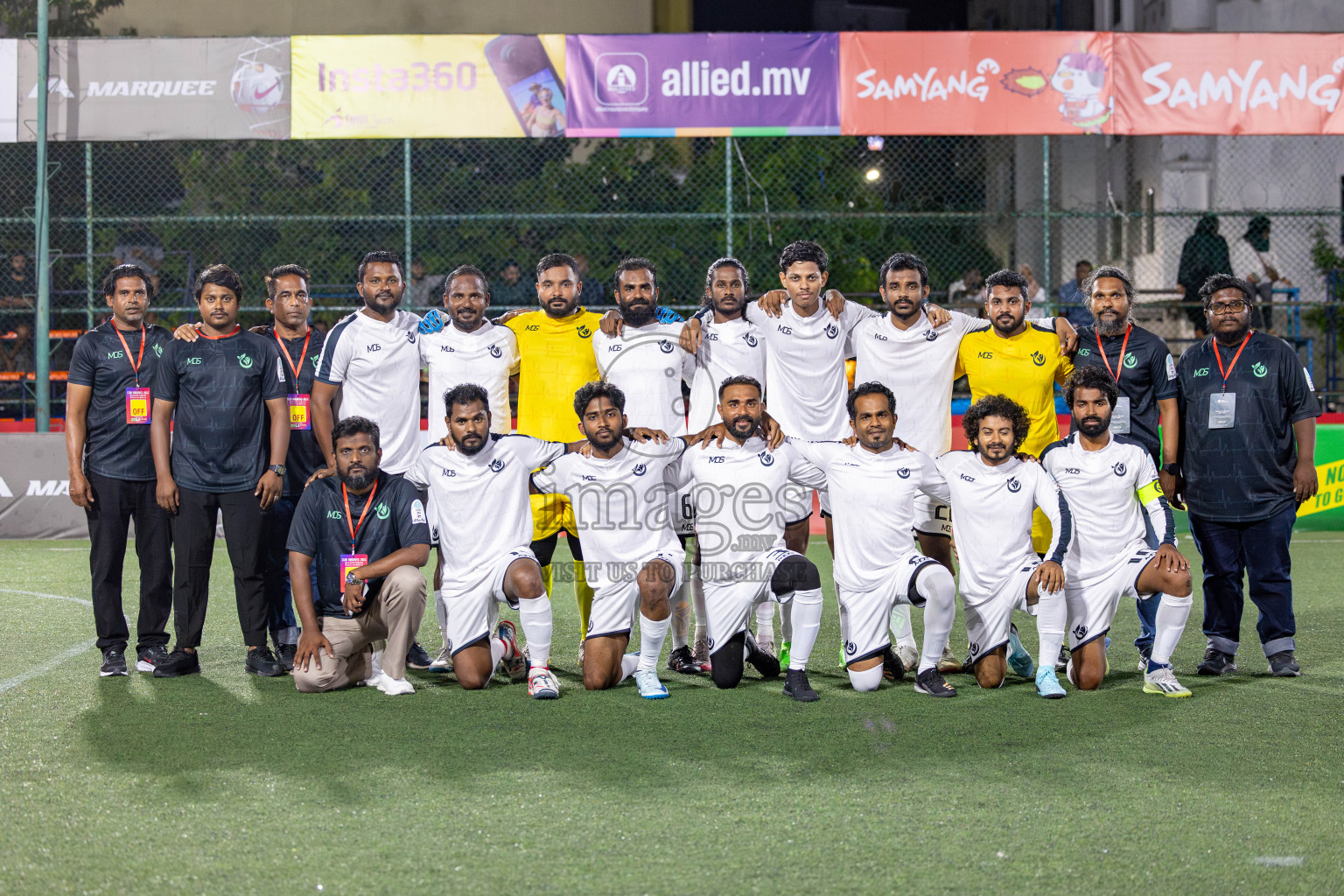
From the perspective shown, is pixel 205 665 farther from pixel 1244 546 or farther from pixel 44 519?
pixel 44 519

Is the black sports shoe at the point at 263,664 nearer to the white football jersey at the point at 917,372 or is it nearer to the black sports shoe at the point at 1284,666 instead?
the white football jersey at the point at 917,372

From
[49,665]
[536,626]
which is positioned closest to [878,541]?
[536,626]

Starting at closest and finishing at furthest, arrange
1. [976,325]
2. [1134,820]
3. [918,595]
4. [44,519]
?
1. [1134,820]
2. [918,595]
3. [976,325]
4. [44,519]

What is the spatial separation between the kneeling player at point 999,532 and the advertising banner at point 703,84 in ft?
24.0

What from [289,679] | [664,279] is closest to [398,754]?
[289,679]

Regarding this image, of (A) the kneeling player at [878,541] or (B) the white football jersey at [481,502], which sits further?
(B) the white football jersey at [481,502]

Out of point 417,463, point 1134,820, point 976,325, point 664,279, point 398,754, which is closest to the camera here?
point 1134,820

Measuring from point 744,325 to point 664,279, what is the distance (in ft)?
30.1

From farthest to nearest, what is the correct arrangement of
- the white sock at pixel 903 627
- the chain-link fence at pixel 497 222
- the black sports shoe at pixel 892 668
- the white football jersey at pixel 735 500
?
the chain-link fence at pixel 497 222, the white sock at pixel 903 627, the black sports shoe at pixel 892 668, the white football jersey at pixel 735 500

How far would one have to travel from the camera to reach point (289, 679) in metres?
6.10

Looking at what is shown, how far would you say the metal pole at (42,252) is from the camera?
12555mm

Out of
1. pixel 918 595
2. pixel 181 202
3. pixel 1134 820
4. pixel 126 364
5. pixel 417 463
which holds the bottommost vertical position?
pixel 1134 820

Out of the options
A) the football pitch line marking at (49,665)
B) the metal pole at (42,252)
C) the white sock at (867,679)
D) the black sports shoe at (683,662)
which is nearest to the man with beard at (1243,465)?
the white sock at (867,679)

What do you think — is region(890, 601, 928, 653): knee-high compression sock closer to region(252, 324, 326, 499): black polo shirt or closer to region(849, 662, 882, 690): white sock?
region(849, 662, 882, 690): white sock
